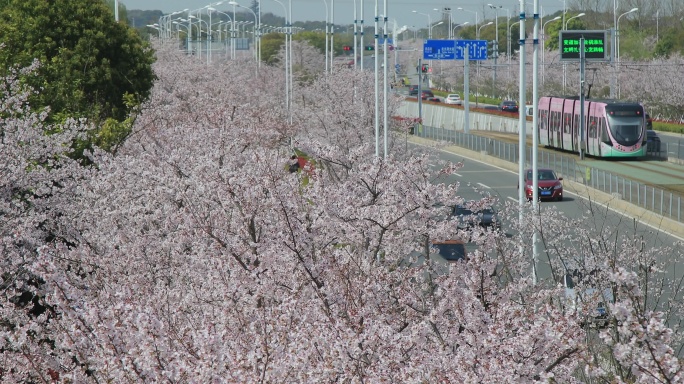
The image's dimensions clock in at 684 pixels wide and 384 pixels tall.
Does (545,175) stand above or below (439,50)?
below

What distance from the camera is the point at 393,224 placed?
13922mm

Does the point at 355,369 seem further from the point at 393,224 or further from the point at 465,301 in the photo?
the point at 393,224

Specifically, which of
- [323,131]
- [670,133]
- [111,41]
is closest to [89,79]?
[111,41]

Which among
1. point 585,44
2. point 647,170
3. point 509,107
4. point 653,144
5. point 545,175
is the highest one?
point 585,44

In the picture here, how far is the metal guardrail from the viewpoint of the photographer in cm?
3512

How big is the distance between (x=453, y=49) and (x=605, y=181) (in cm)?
3149

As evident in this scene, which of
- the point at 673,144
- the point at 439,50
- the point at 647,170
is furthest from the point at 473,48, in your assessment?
the point at 647,170

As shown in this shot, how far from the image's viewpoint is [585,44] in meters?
51.0

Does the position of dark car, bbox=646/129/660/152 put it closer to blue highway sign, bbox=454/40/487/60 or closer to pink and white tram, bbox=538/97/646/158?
pink and white tram, bbox=538/97/646/158

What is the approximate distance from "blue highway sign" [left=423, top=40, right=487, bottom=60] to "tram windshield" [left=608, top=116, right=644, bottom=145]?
2098cm

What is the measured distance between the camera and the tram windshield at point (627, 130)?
49.8m

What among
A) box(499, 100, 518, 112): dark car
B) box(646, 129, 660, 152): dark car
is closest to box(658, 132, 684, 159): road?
box(646, 129, 660, 152): dark car

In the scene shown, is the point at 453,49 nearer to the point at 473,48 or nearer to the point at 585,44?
the point at 473,48

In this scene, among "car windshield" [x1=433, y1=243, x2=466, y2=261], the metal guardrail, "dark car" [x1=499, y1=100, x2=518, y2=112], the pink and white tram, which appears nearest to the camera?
"car windshield" [x1=433, y1=243, x2=466, y2=261]
